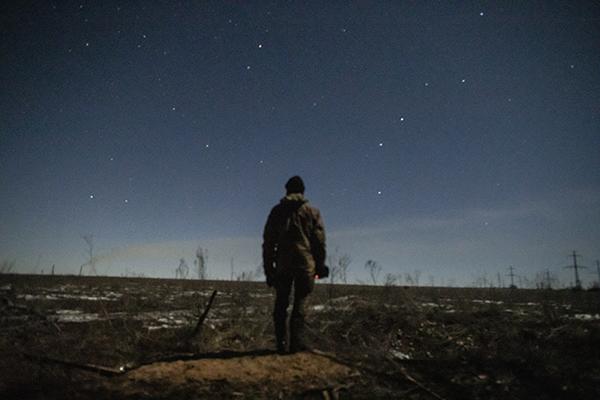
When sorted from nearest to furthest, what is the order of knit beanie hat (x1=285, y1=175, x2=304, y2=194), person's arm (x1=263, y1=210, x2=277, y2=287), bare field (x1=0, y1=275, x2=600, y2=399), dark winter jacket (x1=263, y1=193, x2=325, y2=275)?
bare field (x1=0, y1=275, x2=600, y2=399) → dark winter jacket (x1=263, y1=193, x2=325, y2=275) → person's arm (x1=263, y1=210, x2=277, y2=287) → knit beanie hat (x1=285, y1=175, x2=304, y2=194)

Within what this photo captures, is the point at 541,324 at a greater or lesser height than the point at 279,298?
lesser

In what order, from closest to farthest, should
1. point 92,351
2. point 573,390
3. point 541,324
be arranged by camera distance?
point 573,390 → point 92,351 → point 541,324

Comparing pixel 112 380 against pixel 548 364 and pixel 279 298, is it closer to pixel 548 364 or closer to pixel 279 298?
pixel 279 298

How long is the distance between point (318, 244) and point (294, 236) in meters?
0.37

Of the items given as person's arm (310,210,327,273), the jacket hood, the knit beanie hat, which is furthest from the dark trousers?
the knit beanie hat

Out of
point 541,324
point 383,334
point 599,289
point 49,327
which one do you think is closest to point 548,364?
point 383,334

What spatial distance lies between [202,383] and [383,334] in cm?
466

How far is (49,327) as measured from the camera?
6734mm

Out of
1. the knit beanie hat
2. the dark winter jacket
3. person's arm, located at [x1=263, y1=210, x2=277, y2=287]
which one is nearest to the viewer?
the dark winter jacket

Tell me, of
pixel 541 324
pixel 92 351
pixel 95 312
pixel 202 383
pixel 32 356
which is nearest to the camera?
pixel 202 383

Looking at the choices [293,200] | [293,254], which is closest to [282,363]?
[293,254]

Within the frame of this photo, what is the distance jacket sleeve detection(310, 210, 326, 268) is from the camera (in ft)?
15.6

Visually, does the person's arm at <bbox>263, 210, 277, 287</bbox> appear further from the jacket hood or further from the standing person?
the jacket hood

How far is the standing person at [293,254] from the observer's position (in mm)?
4465
